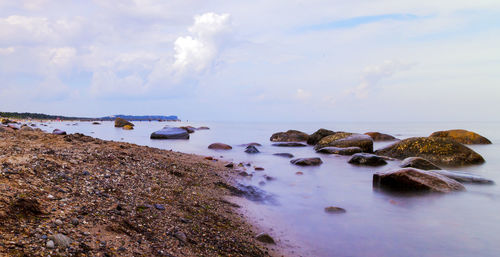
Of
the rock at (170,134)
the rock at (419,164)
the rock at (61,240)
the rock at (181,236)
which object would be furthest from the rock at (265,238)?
the rock at (170,134)

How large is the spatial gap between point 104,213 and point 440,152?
15120mm

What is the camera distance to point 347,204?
748cm

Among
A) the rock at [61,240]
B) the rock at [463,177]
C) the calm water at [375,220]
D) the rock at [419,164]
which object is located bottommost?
the calm water at [375,220]

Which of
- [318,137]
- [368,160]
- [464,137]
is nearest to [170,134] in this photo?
[318,137]

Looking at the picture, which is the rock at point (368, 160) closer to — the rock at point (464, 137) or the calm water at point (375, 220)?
the calm water at point (375, 220)

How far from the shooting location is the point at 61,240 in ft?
8.87

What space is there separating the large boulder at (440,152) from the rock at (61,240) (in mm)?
15148

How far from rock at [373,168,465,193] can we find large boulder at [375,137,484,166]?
5884mm

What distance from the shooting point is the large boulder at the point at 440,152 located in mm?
13953

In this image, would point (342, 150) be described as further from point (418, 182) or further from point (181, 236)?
point (181, 236)

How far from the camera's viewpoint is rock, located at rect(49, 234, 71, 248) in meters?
2.67

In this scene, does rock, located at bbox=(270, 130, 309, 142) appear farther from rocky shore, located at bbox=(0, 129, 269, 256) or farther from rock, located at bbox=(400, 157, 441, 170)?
rocky shore, located at bbox=(0, 129, 269, 256)

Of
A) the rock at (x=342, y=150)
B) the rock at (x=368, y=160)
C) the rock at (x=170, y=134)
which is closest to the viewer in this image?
the rock at (x=368, y=160)

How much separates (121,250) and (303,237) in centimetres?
318
